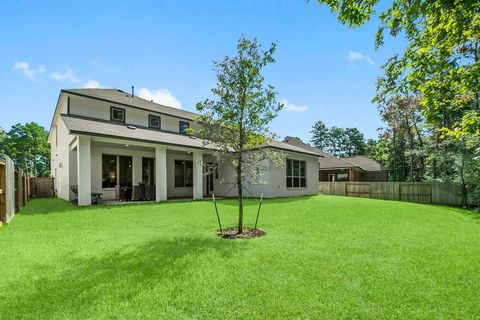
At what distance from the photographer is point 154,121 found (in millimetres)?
17078

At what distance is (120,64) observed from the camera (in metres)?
12.0

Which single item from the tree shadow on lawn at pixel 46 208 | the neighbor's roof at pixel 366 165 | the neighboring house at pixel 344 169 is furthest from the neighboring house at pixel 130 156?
the neighbor's roof at pixel 366 165

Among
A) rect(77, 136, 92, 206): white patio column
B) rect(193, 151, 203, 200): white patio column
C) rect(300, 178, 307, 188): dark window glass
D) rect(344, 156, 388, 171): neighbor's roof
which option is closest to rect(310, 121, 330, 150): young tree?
rect(344, 156, 388, 171): neighbor's roof

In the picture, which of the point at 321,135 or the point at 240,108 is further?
the point at 321,135

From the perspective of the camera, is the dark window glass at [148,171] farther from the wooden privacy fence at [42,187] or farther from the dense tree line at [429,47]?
the dense tree line at [429,47]

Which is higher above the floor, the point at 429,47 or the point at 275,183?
the point at 429,47

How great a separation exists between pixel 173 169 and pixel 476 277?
15.7m

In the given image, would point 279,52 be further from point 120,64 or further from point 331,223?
point 120,64

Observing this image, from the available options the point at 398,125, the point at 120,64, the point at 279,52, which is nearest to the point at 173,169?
the point at 120,64

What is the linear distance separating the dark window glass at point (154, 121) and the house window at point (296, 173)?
9243 millimetres

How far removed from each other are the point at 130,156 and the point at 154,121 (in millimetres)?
3061

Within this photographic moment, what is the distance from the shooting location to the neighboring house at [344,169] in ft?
91.7

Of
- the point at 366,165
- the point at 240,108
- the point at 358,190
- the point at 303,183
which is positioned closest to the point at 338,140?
the point at 366,165

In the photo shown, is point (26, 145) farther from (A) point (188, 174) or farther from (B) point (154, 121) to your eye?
(A) point (188, 174)
